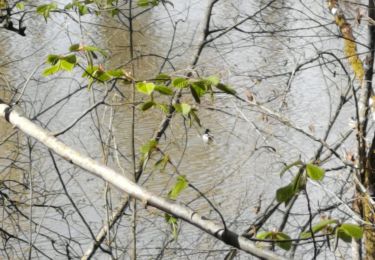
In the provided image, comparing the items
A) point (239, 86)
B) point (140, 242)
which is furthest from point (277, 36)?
point (140, 242)

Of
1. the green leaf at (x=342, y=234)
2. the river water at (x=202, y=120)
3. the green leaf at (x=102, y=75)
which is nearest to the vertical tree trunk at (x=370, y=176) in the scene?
the river water at (x=202, y=120)

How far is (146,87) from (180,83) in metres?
0.06

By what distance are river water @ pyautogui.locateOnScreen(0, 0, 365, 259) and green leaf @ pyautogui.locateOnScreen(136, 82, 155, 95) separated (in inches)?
46.9

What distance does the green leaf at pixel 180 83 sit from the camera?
110cm

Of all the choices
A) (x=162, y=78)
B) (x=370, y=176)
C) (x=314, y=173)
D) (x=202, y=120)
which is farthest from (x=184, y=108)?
(x=202, y=120)

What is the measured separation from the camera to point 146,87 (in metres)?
1.11

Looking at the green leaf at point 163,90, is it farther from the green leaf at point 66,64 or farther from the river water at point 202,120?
the river water at point 202,120

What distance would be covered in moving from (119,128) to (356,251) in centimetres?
267

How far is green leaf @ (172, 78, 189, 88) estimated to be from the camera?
3.62ft

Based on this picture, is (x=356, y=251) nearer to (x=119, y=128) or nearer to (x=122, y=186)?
(x=122, y=186)

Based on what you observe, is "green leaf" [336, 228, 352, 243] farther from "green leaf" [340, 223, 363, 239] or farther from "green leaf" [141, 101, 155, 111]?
"green leaf" [141, 101, 155, 111]

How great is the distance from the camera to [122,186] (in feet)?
2.92

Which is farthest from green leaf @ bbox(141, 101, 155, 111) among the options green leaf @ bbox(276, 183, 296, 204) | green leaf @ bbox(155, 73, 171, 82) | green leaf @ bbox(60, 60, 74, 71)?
green leaf @ bbox(276, 183, 296, 204)

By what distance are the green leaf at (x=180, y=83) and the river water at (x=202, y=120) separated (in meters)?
1.21
